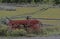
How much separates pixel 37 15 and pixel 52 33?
337 cm

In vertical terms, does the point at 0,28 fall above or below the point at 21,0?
above

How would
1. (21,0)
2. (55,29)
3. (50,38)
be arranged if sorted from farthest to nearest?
(21,0)
(55,29)
(50,38)

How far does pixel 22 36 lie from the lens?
7.10m

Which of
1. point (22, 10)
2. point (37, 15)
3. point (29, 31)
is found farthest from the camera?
point (22, 10)

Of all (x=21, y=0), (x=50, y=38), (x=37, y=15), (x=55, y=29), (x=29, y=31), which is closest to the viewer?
(x=50, y=38)

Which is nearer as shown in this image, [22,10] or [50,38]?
[50,38]

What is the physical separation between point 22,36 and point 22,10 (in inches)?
220

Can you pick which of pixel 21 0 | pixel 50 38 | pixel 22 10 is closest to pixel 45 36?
pixel 50 38

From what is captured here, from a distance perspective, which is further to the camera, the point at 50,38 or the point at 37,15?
the point at 37,15

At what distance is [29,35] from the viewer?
282 inches

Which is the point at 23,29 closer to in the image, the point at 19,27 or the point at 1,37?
the point at 19,27

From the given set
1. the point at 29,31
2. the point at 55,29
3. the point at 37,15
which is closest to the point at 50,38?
the point at 29,31

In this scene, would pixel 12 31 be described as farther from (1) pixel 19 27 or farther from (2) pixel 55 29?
(2) pixel 55 29

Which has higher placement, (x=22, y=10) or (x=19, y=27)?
(x=19, y=27)
